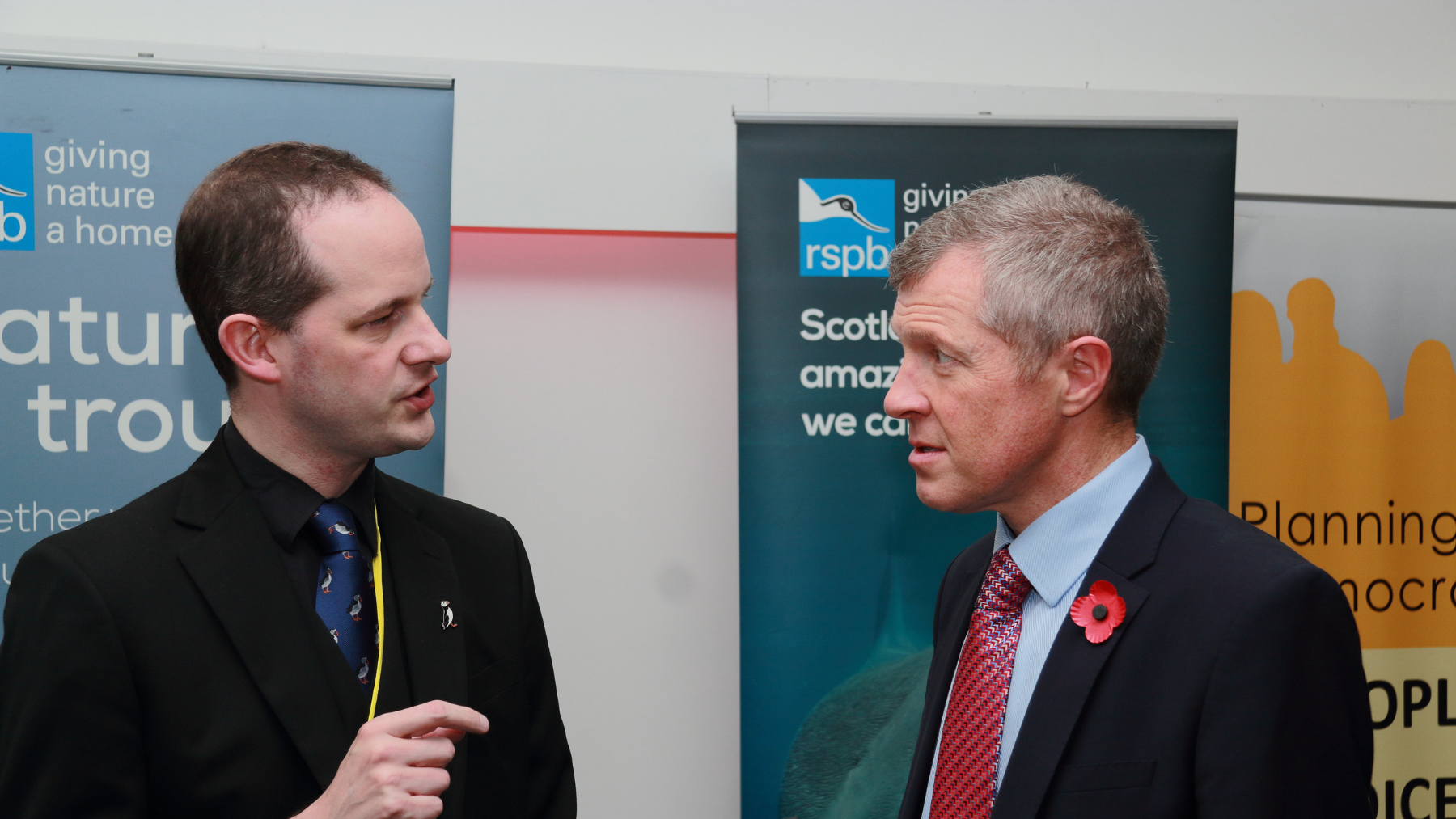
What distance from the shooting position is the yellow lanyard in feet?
4.44

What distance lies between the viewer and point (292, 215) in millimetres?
1359

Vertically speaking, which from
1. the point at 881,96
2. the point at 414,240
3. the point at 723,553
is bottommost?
the point at 723,553

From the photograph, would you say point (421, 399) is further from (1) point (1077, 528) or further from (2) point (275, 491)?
(1) point (1077, 528)

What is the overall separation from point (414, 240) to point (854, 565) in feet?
5.92

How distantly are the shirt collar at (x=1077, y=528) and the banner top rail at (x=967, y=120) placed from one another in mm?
1712

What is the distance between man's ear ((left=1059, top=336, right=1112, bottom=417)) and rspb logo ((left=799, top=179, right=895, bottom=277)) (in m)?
1.51

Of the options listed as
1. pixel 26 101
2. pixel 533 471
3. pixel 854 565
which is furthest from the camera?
pixel 533 471

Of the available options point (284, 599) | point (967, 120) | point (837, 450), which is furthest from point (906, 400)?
point (967, 120)

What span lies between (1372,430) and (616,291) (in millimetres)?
2460

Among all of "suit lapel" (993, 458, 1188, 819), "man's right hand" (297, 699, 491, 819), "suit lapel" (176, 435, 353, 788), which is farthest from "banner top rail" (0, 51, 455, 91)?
"suit lapel" (993, 458, 1188, 819)

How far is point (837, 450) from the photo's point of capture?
2.87m

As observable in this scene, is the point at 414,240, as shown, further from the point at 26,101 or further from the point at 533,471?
the point at 26,101

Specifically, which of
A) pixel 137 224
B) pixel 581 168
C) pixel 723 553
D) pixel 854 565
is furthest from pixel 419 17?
pixel 854 565

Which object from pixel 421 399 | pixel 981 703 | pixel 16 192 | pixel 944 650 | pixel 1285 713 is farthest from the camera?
pixel 16 192
